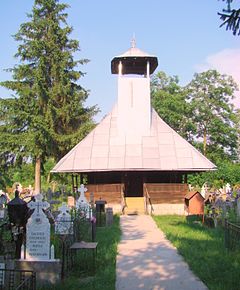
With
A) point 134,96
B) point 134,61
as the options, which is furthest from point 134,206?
point 134,61

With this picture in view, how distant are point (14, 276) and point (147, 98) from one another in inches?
684

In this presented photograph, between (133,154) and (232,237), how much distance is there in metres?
10.9

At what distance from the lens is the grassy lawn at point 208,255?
6.97m

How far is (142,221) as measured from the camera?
16.5m

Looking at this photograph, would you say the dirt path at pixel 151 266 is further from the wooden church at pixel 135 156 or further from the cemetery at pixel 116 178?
the wooden church at pixel 135 156

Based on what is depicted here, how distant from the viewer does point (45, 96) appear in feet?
89.6

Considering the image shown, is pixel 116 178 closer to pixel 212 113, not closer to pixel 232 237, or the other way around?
pixel 232 237

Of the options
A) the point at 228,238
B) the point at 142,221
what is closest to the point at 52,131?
the point at 142,221

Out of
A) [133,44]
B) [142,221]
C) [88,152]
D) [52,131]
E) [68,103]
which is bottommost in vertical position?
[142,221]

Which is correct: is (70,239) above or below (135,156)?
below

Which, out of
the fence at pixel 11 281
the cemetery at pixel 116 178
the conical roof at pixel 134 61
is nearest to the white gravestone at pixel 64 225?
the cemetery at pixel 116 178

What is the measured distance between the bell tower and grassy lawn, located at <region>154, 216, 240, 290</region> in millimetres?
9040

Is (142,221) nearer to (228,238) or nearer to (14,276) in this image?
(228,238)

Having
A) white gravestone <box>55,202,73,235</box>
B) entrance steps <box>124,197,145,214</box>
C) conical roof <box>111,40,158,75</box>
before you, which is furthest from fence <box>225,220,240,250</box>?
conical roof <box>111,40,158,75</box>
